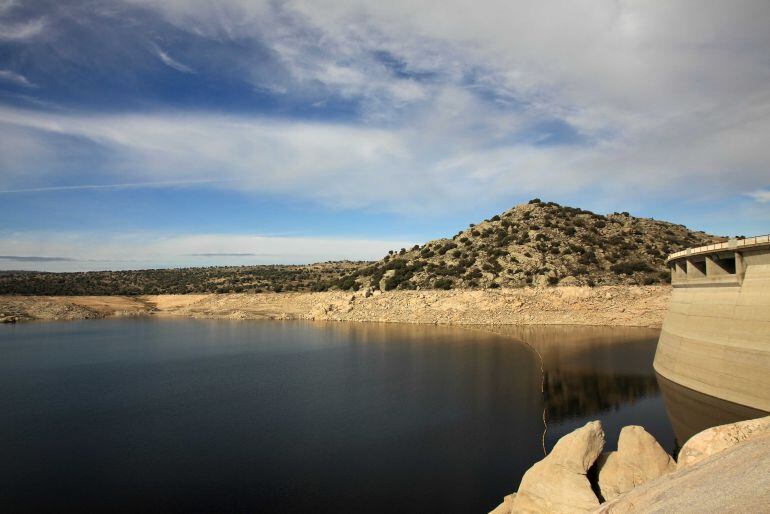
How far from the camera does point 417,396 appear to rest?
961 inches

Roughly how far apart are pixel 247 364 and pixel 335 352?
731cm

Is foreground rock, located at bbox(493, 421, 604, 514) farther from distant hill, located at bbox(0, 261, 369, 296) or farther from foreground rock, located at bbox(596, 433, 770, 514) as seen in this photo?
distant hill, located at bbox(0, 261, 369, 296)

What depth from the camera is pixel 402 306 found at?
6331 centimetres

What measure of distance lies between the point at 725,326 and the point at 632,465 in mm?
15050

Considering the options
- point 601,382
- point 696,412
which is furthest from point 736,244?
point 601,382

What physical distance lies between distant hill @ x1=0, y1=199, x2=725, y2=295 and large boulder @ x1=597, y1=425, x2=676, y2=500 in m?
49.5

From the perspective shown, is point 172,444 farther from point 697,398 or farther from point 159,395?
point 697,398

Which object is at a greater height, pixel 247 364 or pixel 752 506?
pixel 752 506

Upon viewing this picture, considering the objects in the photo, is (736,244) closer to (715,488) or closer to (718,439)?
(718,439)

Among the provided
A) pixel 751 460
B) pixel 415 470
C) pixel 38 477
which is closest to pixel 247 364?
pixel 38 477

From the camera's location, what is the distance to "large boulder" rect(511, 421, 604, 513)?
414 inches

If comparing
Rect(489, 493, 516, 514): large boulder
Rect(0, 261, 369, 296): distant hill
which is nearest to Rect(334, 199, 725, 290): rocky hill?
Rect(0, 261, 369, 296): distant hill

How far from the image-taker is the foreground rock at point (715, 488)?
6332 mm

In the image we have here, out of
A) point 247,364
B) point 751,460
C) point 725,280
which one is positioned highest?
point 725,280
